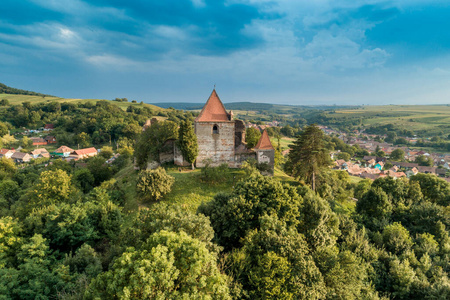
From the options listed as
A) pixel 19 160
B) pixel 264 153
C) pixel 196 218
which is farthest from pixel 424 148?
pixel 19 160

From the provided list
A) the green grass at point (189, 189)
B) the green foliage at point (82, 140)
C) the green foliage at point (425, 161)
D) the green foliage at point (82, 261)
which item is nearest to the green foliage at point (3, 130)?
the green foliage at point (82, 140)

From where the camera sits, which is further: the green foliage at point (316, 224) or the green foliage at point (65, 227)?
the green foliage at point (65, 227)

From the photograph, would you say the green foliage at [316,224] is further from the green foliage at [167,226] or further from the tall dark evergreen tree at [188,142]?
the tall dark evergreen tree at [188,142]

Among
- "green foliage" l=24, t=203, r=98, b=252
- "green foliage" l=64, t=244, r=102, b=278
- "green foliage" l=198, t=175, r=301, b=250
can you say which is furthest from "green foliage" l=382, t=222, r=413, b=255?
"green foliage" l=24, t=203, r=98, b=252

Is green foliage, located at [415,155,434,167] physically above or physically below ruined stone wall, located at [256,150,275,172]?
below

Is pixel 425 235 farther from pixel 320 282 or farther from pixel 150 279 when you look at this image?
pixel 150 279

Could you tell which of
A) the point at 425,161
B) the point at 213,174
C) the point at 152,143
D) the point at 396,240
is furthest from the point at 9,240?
the point at 425,161

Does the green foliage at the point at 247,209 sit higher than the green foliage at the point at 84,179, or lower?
higher

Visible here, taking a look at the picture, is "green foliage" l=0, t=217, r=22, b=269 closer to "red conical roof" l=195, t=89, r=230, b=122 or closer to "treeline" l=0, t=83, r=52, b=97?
"red conical roof" l=195, t=89, r=230, b=122
